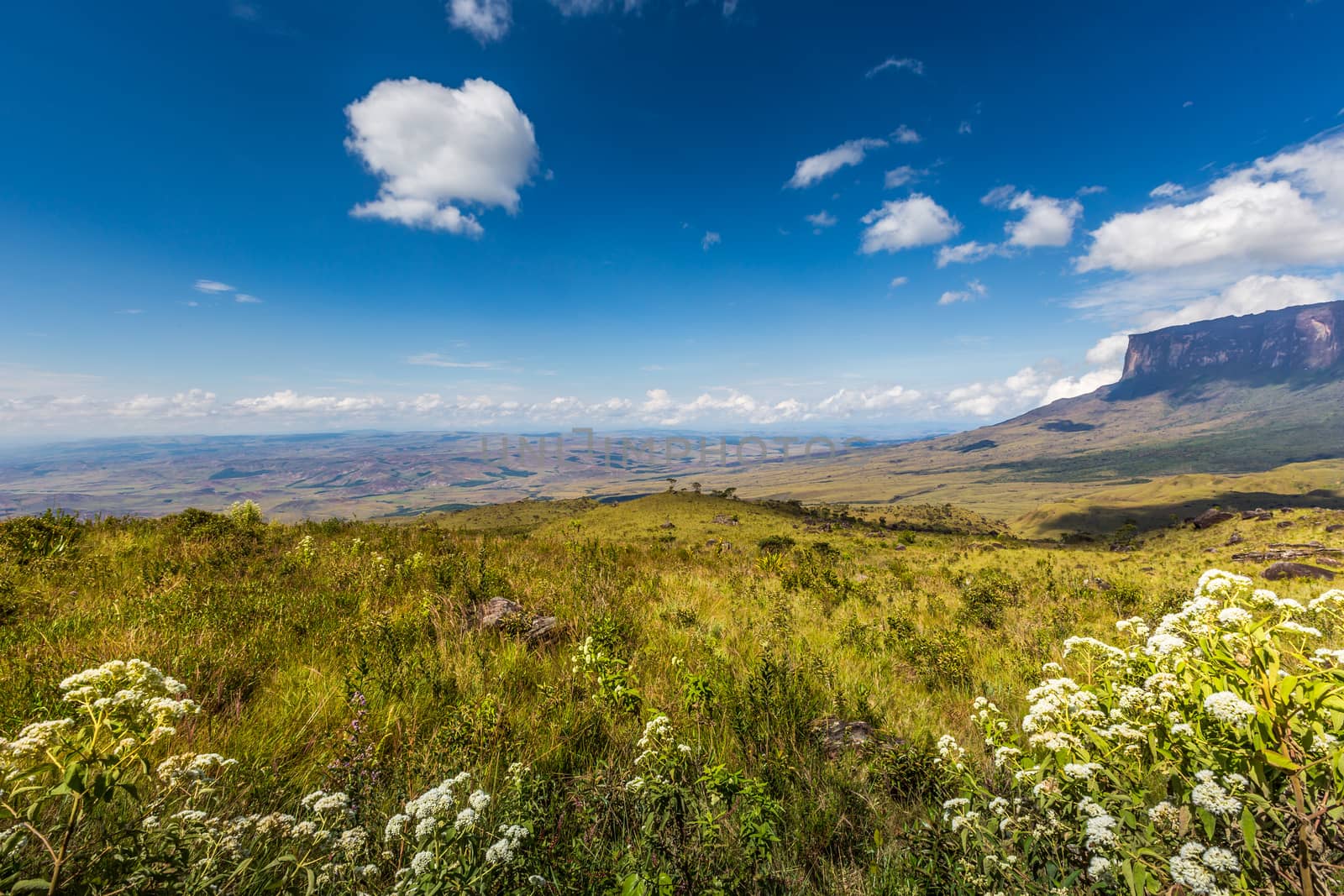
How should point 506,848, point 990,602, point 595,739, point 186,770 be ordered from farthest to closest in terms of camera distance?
point 990,602 → point 595,739 → point 186,770 → point 506,848

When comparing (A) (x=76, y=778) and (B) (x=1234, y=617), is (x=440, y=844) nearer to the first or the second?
(A) (x=76, y=778)

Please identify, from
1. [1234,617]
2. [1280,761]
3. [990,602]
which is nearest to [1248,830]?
[1280,761]

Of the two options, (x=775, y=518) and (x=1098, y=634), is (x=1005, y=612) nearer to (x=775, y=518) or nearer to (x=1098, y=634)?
(x=1098, y=634)

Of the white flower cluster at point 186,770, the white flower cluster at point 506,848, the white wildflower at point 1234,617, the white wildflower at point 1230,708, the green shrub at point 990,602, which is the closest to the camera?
the white wildflower at point 1230,708

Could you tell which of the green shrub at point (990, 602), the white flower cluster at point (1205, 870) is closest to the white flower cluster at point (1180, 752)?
the white flower cluster at point (1205, 870)

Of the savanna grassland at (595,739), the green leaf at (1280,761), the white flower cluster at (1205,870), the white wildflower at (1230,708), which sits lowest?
the savanna grassland at (595,739)

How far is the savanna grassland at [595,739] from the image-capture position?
6.48ft

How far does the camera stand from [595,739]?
418 cm

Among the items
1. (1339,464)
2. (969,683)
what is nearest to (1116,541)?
(969,683)

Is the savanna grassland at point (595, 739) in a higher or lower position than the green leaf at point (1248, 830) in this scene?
lower

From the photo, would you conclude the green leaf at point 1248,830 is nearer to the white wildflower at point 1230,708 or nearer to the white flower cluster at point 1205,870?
the white flower cluster at point 1205,870

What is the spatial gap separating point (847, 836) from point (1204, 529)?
241ft

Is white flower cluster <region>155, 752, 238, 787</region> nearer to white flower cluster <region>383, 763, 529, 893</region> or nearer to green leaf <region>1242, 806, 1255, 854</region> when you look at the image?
white flower cluster <region>383, 763, 529, 893</region>

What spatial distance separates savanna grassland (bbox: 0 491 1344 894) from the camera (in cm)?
197
